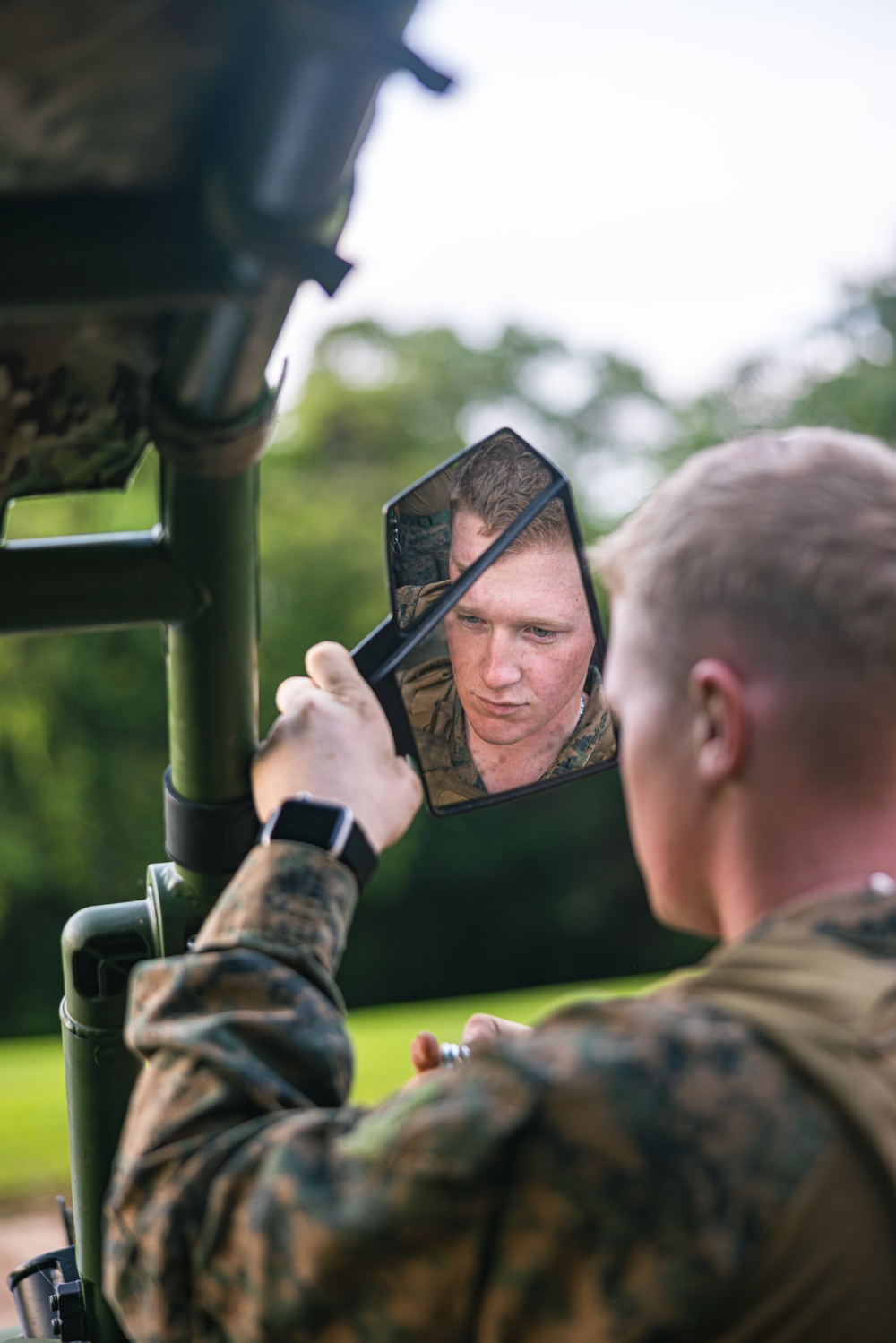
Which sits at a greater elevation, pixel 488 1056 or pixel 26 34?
pixel 26 34

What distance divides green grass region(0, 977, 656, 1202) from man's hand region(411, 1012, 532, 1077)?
15.6 ft

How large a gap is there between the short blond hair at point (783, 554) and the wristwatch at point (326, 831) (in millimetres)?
A: 386

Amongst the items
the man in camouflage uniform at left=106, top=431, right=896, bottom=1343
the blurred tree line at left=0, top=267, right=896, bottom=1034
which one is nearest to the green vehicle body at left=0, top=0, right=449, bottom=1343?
the man in camouflage uniform at left=106, top=431, right=896, bottom=1343

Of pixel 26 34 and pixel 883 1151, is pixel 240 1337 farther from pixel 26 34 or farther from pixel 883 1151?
pixel 26 34

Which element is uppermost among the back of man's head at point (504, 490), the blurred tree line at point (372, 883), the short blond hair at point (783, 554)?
the short blond hair at point (783, 554)

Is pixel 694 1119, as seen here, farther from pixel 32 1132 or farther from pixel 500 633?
pixel 32 1132

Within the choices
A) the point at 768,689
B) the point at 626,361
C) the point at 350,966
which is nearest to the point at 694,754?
the point at 768,689

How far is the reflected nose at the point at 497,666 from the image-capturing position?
170 cm

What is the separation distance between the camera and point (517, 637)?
170 cm

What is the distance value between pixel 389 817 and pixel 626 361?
2594cm

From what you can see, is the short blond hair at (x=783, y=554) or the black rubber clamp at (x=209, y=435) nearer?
the short blond hair at (x=783, y=554)

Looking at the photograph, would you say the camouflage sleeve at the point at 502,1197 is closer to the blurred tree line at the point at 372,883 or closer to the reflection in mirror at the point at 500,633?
the reflection in mirror at the point at 500,633

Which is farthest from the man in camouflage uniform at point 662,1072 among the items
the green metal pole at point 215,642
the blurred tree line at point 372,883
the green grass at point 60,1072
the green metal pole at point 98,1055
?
the blurred tree line at point 372,883

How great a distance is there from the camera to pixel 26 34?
1.01m
